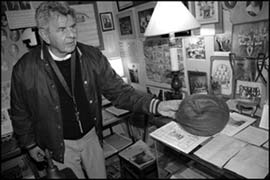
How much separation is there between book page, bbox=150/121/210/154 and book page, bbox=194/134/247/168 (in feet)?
0.08

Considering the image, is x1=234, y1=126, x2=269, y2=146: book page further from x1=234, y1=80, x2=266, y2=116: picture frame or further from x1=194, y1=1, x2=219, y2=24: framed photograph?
x1=194, y1=1, x2=219, y2=24: framed photograph

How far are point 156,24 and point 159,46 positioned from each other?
1.42 feet

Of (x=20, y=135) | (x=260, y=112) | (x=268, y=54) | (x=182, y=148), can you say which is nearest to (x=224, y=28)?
(x=268, y=54)

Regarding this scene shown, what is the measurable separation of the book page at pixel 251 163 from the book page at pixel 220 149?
0.01m

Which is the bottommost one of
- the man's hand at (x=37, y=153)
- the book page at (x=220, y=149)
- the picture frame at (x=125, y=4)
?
the man's hand at (x=37, y=153)

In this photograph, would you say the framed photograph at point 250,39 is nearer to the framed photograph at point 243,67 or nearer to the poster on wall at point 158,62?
the framed photograph at point 243,67

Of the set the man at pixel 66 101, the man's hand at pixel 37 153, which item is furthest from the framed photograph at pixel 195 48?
the man's hand at pixel 37 153

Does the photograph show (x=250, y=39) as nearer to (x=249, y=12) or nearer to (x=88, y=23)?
(x=249, y=12)

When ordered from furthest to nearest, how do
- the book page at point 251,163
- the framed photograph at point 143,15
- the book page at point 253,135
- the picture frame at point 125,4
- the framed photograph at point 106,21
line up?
the framed photograph at point 106,21 < the picture frame at point 125,4 < the framed photograph at point 143,15 < the book page at point 253,135 < the book page at point 251,163

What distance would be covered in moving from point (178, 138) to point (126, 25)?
3.09ft

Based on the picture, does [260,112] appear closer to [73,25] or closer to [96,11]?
[73,25]

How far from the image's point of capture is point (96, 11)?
137cm

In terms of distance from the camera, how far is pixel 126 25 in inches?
53.8

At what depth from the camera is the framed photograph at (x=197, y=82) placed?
0.85m
